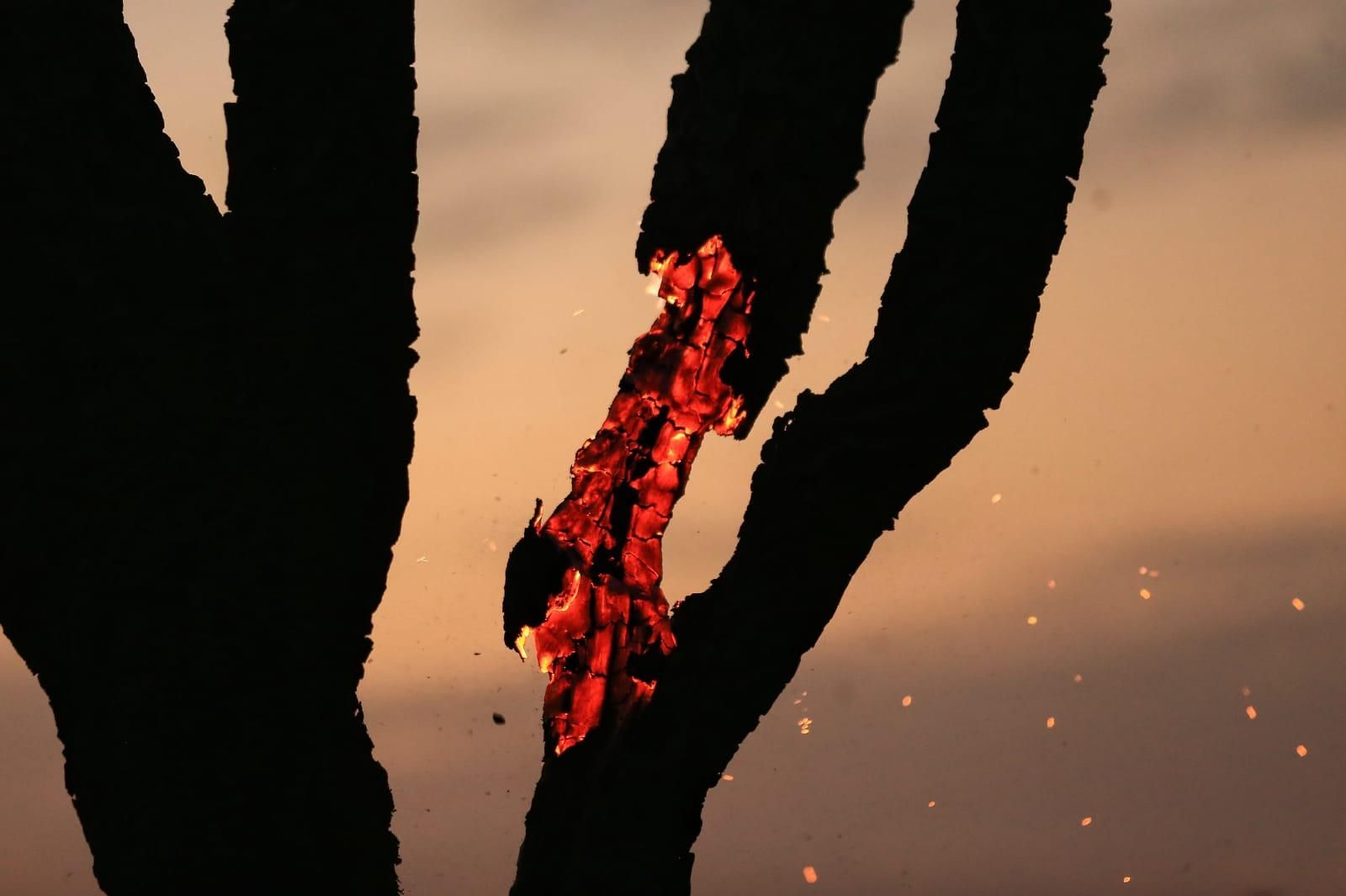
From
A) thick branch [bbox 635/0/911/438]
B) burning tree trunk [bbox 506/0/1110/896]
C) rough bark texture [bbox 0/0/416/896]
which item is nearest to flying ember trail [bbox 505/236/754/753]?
burning tree trunk [bbox 506/0/1110/896]

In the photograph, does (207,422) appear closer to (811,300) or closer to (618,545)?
(618,545)

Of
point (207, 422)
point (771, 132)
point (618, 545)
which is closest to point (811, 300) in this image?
point (771, 132)

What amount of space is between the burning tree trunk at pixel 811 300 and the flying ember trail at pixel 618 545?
0.12 m

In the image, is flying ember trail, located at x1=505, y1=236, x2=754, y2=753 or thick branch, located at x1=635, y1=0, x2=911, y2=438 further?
flying ember trail, located at x1=505, y1=236, x2=754, y2=753

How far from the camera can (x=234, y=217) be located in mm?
3854

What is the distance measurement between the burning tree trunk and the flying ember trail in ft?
0.39

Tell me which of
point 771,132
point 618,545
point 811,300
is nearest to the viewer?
point 771,132

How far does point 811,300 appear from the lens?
3930mm

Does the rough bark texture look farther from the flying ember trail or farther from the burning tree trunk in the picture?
the burning tree trunk

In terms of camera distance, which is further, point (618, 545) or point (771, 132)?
point (618, 545)

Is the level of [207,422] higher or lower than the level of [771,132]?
lower

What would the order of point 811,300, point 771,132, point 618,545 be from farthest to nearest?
point 618,545, point 811,300, point 771,132

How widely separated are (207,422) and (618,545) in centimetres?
113

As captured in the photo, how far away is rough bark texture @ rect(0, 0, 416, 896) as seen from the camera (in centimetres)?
366
